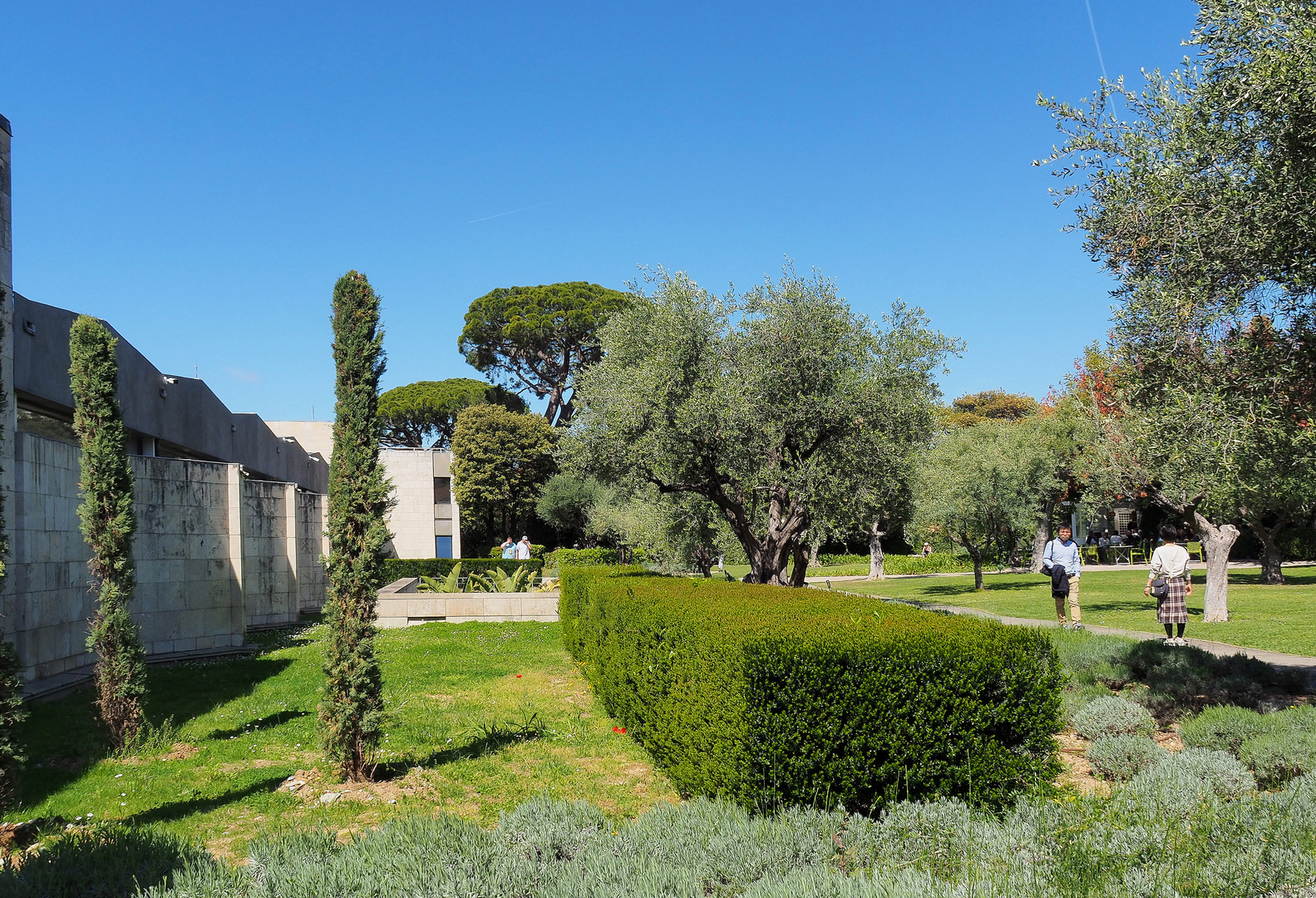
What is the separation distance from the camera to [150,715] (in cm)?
887

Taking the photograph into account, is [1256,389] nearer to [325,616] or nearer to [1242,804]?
[1242,804]

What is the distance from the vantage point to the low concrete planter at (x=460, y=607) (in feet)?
60.0

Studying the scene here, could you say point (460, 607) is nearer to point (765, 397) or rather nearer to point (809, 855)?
point (765, 397)

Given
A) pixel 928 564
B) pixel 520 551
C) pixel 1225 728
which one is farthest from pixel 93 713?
pixel 928 564

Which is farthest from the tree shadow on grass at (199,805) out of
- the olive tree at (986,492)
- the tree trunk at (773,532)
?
the olive tree at (986,492)

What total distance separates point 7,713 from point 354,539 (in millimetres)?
2525

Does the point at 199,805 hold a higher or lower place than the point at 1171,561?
lower

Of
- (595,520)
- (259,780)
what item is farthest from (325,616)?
(595,520)

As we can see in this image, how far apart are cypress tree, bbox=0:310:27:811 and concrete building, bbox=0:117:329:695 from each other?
766 mm

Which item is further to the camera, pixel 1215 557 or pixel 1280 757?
pixel 1215 557

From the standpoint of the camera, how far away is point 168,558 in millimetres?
14094

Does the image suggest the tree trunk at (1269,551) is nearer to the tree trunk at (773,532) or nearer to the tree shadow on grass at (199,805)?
the tree trunk at (773,532)

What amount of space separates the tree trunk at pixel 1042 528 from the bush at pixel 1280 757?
25.1m

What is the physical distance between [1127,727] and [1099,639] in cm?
369
